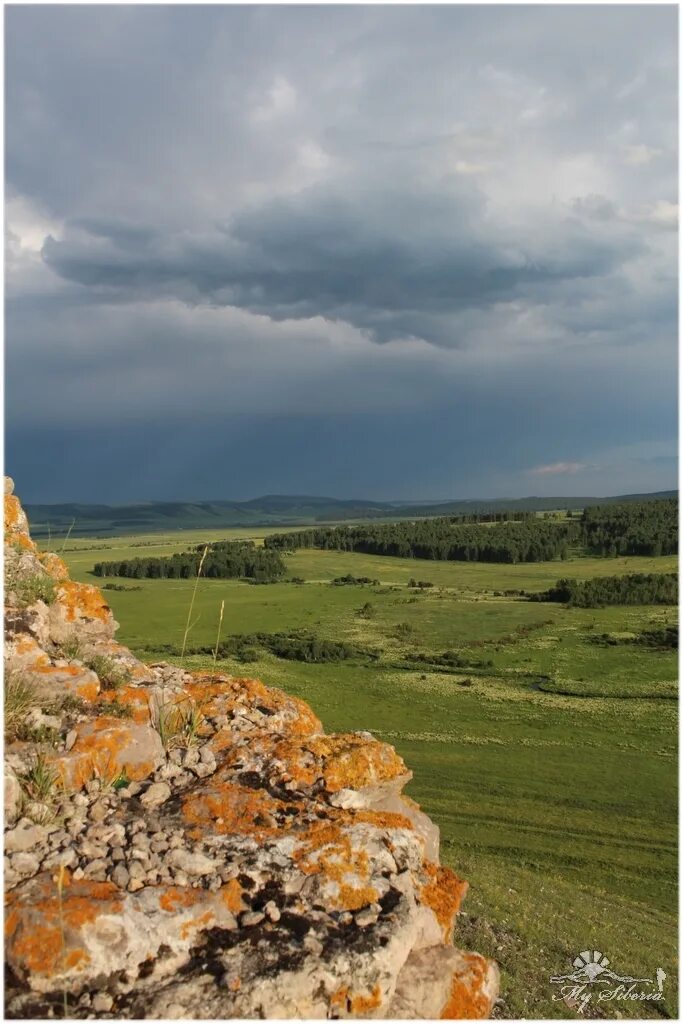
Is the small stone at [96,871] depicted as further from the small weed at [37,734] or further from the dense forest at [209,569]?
the dense forest at [209,569]

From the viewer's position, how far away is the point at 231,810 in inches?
219

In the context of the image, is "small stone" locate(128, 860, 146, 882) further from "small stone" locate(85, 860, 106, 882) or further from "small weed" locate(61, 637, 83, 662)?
"small weed" locate(61, 637, 83, 662)

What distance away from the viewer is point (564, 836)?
60.1 feet

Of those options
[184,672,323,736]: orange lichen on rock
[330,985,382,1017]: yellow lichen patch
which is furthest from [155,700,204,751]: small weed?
[330,985,382,1017]: yellow lichen patch

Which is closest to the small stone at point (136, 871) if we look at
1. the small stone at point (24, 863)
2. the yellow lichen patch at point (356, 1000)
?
the small stone at point (24, 863)

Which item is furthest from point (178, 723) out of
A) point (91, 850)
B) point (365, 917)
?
point (365, 917)

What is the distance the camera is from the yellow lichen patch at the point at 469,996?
16.8 feet

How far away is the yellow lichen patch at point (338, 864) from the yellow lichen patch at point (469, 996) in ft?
3.62

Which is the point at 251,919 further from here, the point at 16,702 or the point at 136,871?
the point at 16,702

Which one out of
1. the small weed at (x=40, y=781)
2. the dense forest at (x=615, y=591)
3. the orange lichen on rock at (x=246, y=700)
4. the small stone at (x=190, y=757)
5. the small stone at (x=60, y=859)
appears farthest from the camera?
the dense forest at (x=615, y=591)

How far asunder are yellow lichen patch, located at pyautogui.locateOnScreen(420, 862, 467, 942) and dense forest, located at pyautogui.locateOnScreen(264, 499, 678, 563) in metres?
99.2

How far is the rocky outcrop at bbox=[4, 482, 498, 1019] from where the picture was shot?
4.12 metres

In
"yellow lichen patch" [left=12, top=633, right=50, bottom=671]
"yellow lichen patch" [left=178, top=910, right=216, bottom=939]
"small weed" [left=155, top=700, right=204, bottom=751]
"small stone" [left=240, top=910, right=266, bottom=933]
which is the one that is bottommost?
"small stone" [left=240, top=910, right=266, bottom=933]

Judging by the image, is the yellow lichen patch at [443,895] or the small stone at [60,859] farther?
the yellow lichen patch at [443,895]
